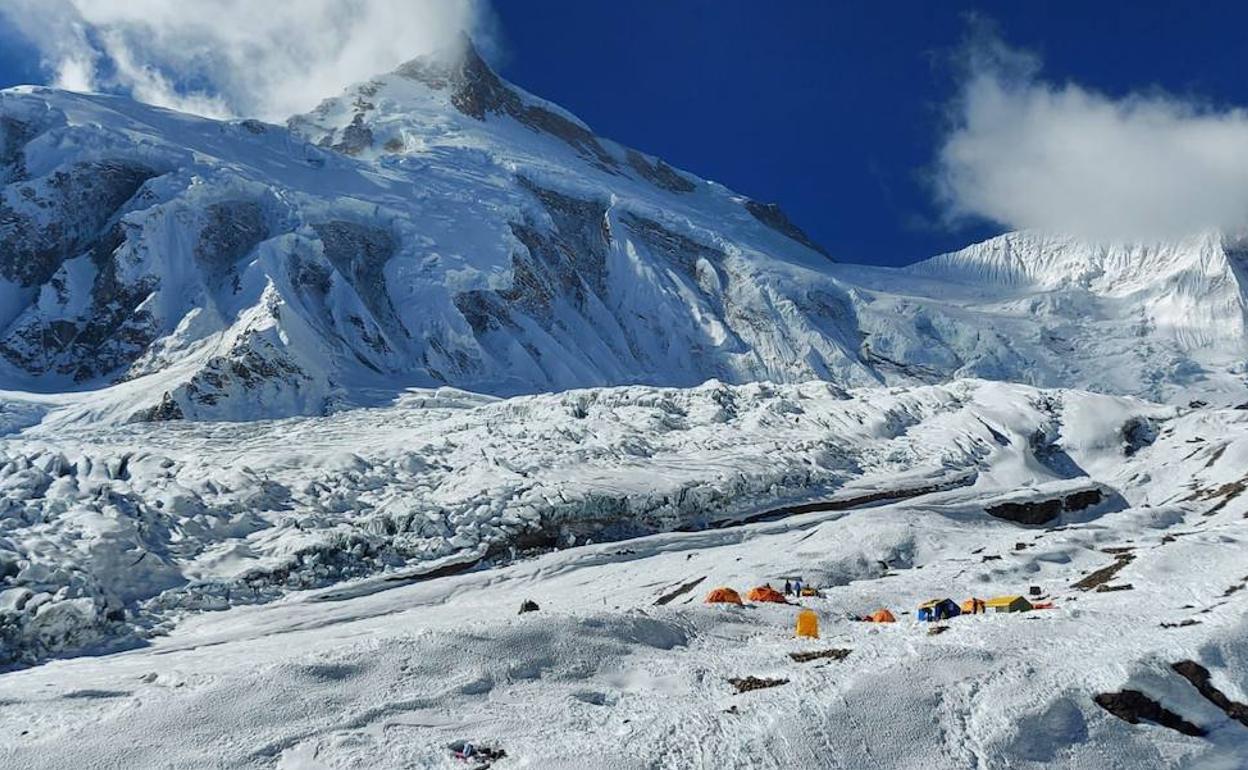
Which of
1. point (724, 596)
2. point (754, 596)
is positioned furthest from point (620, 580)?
point (754, 596)

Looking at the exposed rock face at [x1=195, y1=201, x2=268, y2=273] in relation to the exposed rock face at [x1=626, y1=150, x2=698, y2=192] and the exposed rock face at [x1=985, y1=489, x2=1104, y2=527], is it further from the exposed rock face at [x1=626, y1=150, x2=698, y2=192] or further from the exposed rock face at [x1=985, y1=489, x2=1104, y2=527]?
the exposed rock face at [x1=626, y1=150, x2=698, y2=192]

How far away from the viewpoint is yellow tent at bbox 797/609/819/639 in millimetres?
22367

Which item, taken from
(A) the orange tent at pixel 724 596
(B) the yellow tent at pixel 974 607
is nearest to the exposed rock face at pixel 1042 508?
(B) the yellow tent at pixel 974 607

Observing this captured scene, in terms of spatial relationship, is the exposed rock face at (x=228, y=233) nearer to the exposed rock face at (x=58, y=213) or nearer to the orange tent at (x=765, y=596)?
the exposed rock face at (x=58, y=213)

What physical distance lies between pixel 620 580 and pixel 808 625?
18.1 metres

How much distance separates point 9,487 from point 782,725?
40.1m

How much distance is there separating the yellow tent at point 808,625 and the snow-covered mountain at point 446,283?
59411mm

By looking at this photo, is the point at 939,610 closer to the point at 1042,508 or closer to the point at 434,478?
the point at 1042,508

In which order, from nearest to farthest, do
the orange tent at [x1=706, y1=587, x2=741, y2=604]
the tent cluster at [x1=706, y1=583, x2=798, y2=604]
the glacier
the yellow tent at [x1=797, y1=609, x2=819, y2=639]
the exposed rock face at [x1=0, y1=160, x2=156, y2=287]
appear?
the glacier
the yellow tent at [x1=797, y1=609, x2=819, y2=639]
the tent cluster at [x1=706, y1=583, x2=798, y2=604]
the orange tent at [x1=706, y1=587, x2=741, y2=604]
the exposed rock face at [x1=0, y1=160, x2=156, y2=287]

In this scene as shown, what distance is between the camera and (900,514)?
46.3m

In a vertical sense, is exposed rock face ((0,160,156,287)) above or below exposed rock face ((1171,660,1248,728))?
above

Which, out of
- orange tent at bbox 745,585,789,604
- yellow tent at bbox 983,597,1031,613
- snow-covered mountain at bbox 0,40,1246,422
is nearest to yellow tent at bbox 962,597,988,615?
yellow tent at bbox 983,597,1031,613

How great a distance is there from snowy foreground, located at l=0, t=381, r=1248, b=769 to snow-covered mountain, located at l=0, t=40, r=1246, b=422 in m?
14.4

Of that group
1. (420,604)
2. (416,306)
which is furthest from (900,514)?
(416,306)
